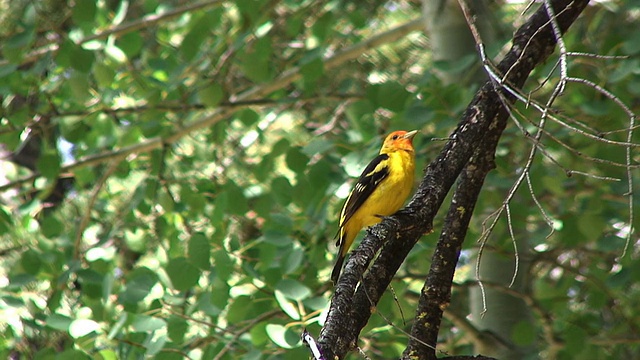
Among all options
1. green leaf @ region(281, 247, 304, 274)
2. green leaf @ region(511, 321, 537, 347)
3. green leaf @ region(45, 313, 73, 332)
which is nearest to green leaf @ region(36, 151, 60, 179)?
green leaf @ region(45, 313, 73, 332)

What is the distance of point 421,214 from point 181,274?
176 centimetres

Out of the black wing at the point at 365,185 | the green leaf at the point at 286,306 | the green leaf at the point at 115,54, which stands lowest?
the green leaf at the point at 286,306

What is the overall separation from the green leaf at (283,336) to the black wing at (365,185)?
69cm

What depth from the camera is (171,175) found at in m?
5.75

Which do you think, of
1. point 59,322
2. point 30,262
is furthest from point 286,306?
point 30,262

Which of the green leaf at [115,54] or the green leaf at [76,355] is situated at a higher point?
the green leaf at [115,54]

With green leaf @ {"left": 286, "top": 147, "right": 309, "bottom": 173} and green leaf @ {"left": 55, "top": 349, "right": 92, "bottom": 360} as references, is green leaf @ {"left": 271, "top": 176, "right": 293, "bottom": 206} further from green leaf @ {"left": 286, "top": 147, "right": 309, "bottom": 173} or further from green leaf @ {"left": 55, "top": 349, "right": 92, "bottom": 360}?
green leaf @ {"left": 55, "top": 349, "right": 92, "bottom": 360}

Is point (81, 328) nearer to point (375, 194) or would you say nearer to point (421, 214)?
Answer: point (375, 194)

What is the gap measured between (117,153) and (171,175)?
1.06 m

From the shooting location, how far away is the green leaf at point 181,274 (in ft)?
12.1

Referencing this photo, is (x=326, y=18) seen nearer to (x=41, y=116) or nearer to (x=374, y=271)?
(x=41, y=116)

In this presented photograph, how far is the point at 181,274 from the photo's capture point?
369 centimetres

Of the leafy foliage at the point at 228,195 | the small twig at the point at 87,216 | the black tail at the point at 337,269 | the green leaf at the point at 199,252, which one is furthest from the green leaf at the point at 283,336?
the small twig at the point at 87,216

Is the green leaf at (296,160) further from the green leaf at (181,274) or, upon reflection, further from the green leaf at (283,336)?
the green leaf at (283,336)
